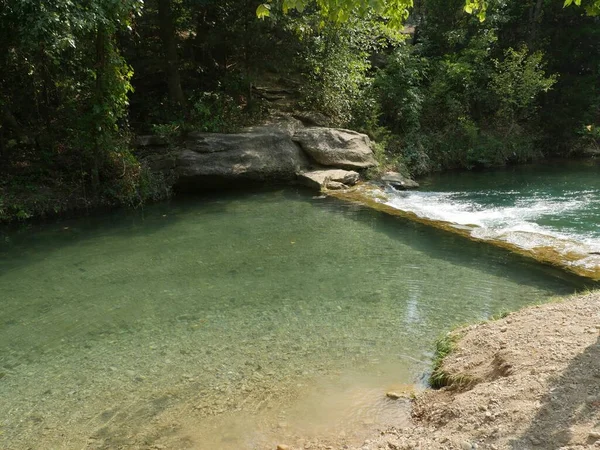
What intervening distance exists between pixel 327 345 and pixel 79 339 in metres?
2.81

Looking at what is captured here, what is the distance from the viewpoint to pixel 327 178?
14.0m

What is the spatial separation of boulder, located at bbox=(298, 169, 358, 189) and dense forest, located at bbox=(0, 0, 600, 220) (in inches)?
95.7

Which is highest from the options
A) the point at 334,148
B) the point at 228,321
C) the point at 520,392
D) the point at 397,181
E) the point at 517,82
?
the point at 517,82

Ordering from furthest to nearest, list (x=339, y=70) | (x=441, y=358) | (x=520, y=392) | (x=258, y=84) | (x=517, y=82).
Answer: (x=517, y=82)
(x=258, y=84)
(x=339, y=70)
(x=441, y=358)
(x=520, y=392)

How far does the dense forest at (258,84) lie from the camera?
11820 mm

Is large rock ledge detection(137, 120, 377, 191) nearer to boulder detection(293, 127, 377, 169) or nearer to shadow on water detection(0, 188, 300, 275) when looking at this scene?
boulder detection(293, 127, 377, 169)

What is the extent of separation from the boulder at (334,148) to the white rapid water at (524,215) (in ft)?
4.32

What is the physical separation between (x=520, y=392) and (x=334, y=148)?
1176cm

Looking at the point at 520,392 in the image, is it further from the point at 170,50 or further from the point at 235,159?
the point at 170,50

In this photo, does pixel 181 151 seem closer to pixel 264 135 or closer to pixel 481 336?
pixel 264 135

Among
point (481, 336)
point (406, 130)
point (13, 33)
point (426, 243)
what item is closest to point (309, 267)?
point (426, 243)

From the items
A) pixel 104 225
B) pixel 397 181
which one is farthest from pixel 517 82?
pixel 104 225

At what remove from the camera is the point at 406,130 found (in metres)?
18.6

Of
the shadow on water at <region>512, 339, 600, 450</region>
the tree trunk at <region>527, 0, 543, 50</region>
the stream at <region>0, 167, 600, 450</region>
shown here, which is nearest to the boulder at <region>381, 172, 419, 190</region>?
the stream at <region>0, 167, 600, 450</region>
